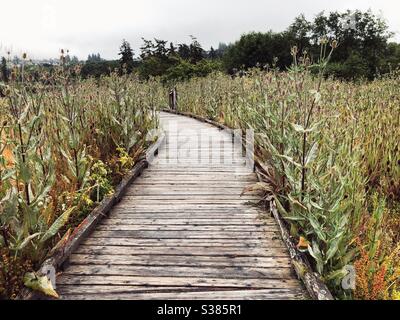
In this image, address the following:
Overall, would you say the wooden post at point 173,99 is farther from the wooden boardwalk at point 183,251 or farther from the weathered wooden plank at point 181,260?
the weathered wooden plank at point 181,260

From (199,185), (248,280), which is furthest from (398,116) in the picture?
(248,280)

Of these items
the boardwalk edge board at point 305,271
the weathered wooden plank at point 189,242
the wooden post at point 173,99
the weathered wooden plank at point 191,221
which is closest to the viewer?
the boardwalk edge board at point 305,271

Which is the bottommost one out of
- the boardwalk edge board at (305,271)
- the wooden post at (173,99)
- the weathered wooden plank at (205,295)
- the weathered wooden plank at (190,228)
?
the weathered wooden plank at (205,295)

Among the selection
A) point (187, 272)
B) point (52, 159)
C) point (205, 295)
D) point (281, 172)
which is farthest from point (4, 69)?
point (281, 172)

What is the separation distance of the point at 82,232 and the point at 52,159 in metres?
0.83

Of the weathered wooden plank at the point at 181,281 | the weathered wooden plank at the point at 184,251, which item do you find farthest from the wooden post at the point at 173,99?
the weathered wooden plank at the point at 181,281

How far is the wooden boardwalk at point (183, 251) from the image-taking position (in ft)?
9.41

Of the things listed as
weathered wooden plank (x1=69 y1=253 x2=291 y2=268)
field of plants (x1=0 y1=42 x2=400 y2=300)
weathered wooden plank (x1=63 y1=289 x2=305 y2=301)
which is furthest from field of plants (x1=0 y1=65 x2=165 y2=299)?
weathered wooden plank (x1=63 y1=289 x2=305 y2=301)

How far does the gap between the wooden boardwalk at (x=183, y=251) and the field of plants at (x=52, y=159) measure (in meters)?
0.33

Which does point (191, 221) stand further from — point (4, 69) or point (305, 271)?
point (4, 69)

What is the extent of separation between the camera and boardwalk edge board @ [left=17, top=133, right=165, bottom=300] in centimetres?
273

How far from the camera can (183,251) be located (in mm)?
3502

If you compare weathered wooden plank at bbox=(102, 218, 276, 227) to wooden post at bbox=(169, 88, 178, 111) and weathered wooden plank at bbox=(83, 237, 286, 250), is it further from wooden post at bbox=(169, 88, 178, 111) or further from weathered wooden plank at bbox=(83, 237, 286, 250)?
wooden post at bbox=(169, 88, 178, 111)

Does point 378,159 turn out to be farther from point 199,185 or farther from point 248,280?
point 248,280
